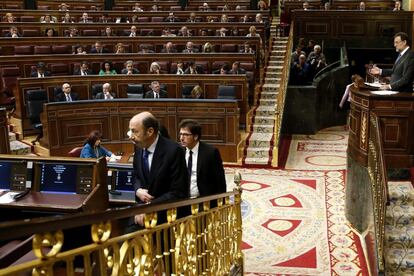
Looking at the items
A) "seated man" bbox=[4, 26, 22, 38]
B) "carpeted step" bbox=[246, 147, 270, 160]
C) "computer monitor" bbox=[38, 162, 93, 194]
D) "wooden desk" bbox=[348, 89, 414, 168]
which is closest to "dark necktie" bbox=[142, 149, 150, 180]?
"computer monitor" bbox=[38, 162, 93, 194]

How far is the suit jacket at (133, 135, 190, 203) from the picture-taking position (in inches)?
116

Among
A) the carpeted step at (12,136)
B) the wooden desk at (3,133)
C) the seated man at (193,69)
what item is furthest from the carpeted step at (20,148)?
the seated man at (193,69)

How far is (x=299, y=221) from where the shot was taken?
19.6ft

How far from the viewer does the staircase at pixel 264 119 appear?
26.8 feet

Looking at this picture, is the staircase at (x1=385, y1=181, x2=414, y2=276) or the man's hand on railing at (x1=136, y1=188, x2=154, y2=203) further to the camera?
the staircase at (x1=385, y1=181, x2=414, y2=276)

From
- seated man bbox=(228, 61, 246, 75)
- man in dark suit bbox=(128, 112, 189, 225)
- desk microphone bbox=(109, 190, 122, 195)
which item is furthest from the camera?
seated man bbox=(228, 61, 246, 75)

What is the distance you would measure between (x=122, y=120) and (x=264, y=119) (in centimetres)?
249

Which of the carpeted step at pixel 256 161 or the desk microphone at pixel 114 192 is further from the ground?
the desk microphone at pixel 114 192

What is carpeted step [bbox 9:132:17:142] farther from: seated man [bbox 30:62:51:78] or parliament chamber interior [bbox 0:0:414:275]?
seated man [bbox 30:62:51:78]

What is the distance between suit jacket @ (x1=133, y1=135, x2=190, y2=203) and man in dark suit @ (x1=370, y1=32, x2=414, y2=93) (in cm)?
295

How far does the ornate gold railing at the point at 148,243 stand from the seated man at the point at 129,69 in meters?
5.56

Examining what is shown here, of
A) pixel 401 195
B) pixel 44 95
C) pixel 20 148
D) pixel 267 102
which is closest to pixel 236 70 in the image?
pixel 267 102

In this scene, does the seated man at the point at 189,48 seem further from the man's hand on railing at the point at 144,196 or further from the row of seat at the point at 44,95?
the man's hand on railing at the point at 144,196

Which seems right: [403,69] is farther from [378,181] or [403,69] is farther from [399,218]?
[399,218]
